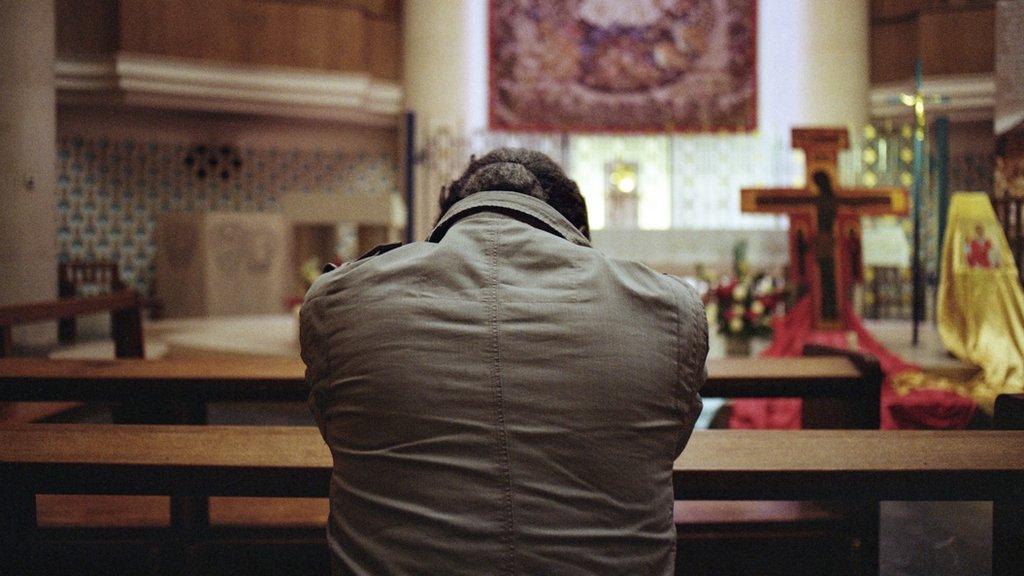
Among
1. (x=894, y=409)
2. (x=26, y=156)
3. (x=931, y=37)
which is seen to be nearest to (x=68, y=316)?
(x=894, y=409)

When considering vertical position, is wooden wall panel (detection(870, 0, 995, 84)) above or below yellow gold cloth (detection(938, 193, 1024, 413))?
above

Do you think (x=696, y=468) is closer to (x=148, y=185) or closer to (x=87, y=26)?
(x=87, y=26)

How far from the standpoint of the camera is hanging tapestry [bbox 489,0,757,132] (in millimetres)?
11117

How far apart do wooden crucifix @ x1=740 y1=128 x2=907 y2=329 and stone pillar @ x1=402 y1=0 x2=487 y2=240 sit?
497 centimetres

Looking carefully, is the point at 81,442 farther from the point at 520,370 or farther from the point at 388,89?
the point at 388,89

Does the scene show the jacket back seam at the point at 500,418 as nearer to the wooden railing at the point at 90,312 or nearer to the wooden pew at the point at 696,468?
the wooden pew at the point at 696,468

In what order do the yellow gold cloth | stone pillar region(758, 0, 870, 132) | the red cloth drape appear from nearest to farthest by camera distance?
the red cloth drape < the yellow gold cloth < stone pillar region(758, 0, 870, 132)

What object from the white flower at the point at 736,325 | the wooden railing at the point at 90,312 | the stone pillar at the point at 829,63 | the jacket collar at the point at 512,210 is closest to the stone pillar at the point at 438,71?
the stone pillar at the point at 829,63

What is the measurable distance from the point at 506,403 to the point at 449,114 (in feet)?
31.7

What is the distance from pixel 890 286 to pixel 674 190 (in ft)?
9.00

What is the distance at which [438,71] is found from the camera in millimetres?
10750

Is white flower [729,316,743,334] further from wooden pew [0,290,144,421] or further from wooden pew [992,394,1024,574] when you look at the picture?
wooden pew [992,394,1024,574]

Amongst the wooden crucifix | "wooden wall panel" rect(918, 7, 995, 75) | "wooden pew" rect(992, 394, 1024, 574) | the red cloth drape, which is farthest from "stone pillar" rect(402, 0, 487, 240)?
"wooden pew" rect(992, 394, 1024, 574)

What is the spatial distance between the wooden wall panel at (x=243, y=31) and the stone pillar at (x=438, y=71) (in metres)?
0.61
